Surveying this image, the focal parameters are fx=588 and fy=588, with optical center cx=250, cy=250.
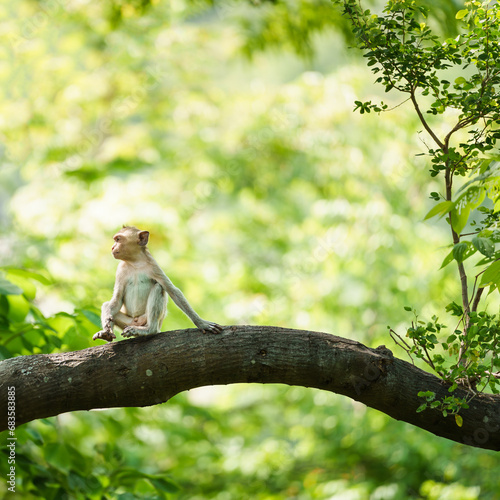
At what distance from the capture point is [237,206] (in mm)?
9820

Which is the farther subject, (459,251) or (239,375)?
(239,375)

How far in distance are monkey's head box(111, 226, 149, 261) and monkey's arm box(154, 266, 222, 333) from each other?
177mm

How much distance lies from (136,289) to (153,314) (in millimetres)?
249

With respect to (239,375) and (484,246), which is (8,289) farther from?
(484,246)

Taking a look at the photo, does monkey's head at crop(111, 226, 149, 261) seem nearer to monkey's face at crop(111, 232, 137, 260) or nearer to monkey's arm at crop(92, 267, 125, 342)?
monkey's face at crop(111, 232, 137, 260)

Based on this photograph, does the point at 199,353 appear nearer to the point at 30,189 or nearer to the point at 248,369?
the point at 248,369

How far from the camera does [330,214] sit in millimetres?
7953

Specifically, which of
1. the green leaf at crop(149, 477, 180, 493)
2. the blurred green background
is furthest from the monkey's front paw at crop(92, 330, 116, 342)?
the blurred green background

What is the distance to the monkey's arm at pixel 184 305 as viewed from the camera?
2.59 metres

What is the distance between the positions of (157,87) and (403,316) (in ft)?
18.2

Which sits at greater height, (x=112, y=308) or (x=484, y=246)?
(x=112, y=308)

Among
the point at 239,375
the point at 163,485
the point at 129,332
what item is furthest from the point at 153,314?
the point at 163,485

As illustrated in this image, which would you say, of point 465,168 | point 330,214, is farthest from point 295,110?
point 465,168

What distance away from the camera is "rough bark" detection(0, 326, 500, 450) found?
2517 mm
